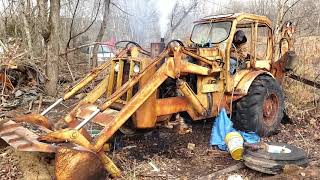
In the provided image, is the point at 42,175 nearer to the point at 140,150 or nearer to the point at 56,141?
the point at 56,141

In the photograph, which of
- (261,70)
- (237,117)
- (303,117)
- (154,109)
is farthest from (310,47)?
(154,109)

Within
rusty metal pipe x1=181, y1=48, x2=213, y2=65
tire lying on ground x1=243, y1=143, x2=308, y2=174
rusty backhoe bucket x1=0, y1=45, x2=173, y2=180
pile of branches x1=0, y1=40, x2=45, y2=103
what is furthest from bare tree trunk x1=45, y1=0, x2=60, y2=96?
tire lying on ground x1=243, y1=143, x2=308, y2=174

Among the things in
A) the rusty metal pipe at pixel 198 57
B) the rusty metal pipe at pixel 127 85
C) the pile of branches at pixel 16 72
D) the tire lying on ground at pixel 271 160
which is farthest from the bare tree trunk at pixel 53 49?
the tire lying on ground at pixel 271 160

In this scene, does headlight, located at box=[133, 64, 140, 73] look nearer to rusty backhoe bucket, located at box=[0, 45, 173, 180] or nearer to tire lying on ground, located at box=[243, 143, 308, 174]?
rusty backhoe bucket, located at box=[0, 45, 173, 180]

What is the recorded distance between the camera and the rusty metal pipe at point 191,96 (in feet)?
18.5

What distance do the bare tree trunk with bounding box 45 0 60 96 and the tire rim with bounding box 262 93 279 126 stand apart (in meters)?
5.36

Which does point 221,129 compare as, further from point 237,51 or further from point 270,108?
point 237,51

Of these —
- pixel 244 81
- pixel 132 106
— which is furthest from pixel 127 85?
pixel 244 81

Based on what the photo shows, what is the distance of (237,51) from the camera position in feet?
23.6

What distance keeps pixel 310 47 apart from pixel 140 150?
762 centimetres

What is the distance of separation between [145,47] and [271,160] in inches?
143

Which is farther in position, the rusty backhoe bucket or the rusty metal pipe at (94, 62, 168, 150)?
the rusty metal pipe at (94, 62, 168, 150)

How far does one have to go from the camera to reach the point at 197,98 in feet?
19.9

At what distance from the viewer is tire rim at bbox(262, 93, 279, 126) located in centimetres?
721
